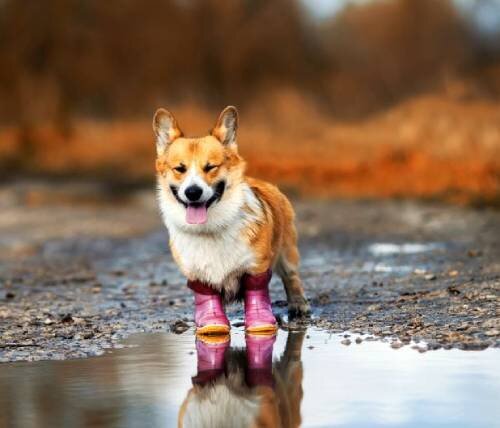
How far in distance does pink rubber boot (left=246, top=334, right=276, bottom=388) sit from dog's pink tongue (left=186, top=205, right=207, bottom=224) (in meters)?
0.95

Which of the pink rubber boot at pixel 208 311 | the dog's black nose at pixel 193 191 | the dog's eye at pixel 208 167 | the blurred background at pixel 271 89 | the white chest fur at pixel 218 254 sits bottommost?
the pink rubber boot at pixel 208 311

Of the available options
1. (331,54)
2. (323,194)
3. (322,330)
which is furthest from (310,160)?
(322,330)

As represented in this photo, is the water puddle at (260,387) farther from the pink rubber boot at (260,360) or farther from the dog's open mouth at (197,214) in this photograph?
the dog's open mouth at (197,214)

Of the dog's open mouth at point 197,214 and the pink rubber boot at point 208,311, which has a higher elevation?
the dog's open mouth at point 197,214

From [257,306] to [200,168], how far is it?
116 cm

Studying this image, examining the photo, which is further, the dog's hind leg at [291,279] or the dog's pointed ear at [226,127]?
the dog's hind leg at [291,279]

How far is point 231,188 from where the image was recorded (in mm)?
8633

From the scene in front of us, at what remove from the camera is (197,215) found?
8.48 metres

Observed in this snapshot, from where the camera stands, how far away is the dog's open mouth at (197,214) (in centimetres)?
848

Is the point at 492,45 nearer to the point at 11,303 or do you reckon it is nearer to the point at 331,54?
the point at 331,54

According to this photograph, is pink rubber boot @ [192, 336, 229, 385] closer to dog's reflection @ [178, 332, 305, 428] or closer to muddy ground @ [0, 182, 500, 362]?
dog's reflection @ [178, 332, 305, 428]

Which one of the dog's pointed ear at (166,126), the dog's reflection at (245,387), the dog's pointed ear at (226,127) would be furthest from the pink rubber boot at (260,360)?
the dog's pointed ear at (166,126)

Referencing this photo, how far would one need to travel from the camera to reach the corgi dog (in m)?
8.50

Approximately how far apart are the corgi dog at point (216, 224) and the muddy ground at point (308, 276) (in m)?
0.48
